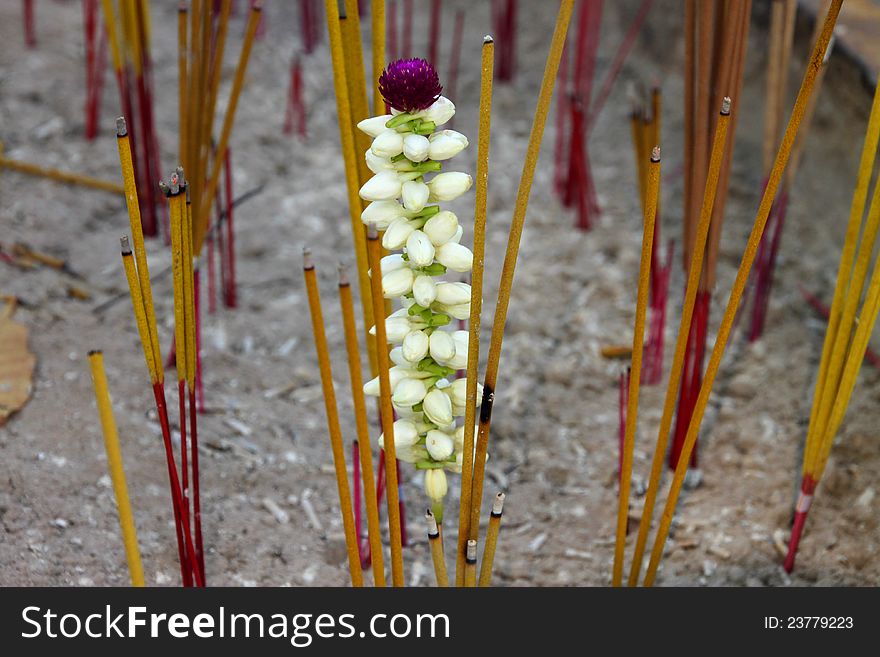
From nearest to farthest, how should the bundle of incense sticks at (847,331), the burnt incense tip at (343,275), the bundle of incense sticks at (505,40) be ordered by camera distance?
the burnt incense tip at (343,275), the bundle of incense sticks at (847,331), the bundle of incense sticks at (505,40)

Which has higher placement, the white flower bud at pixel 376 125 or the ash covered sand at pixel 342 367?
the white flower bud at pixel 376 125

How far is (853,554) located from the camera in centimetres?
115

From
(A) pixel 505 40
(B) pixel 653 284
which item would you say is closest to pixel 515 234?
(B) pixel 653 284

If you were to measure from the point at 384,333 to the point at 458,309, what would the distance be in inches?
3.5

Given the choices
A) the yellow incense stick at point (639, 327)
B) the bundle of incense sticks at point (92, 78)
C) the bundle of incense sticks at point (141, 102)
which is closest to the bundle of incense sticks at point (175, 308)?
the yellow incense stick at point (639, 327)

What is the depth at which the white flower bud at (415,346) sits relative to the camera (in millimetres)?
785

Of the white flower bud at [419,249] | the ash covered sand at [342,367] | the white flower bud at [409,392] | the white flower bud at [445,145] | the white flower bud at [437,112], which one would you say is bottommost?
the ash covered sand at [342,367]

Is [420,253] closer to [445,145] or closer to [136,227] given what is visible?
[445,145]

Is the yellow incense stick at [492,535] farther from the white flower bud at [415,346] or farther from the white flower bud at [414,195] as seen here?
the white flower bud at [414,195]

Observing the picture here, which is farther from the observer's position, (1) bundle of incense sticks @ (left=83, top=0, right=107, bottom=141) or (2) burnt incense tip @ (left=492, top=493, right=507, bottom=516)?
(1) bundle of incense sticks @ (left=83, top=0, right=107, bottom=141)

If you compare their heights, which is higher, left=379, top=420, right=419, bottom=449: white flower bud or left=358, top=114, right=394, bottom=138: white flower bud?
left=358, top=114, right=394, bottom=138: white flower bud

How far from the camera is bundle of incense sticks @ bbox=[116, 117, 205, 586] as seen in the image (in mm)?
789

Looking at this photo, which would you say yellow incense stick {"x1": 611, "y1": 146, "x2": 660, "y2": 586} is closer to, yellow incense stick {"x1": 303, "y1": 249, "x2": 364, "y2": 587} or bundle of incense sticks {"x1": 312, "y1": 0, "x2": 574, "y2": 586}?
bundle of incense sticks {"x1": 312, "y1": 0, "x2": 574, "y2": 586}

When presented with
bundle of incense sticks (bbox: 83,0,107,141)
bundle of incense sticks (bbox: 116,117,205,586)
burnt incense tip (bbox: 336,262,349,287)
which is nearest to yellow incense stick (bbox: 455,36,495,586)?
burnt incense tip (bbox: 336,262,349,287)
